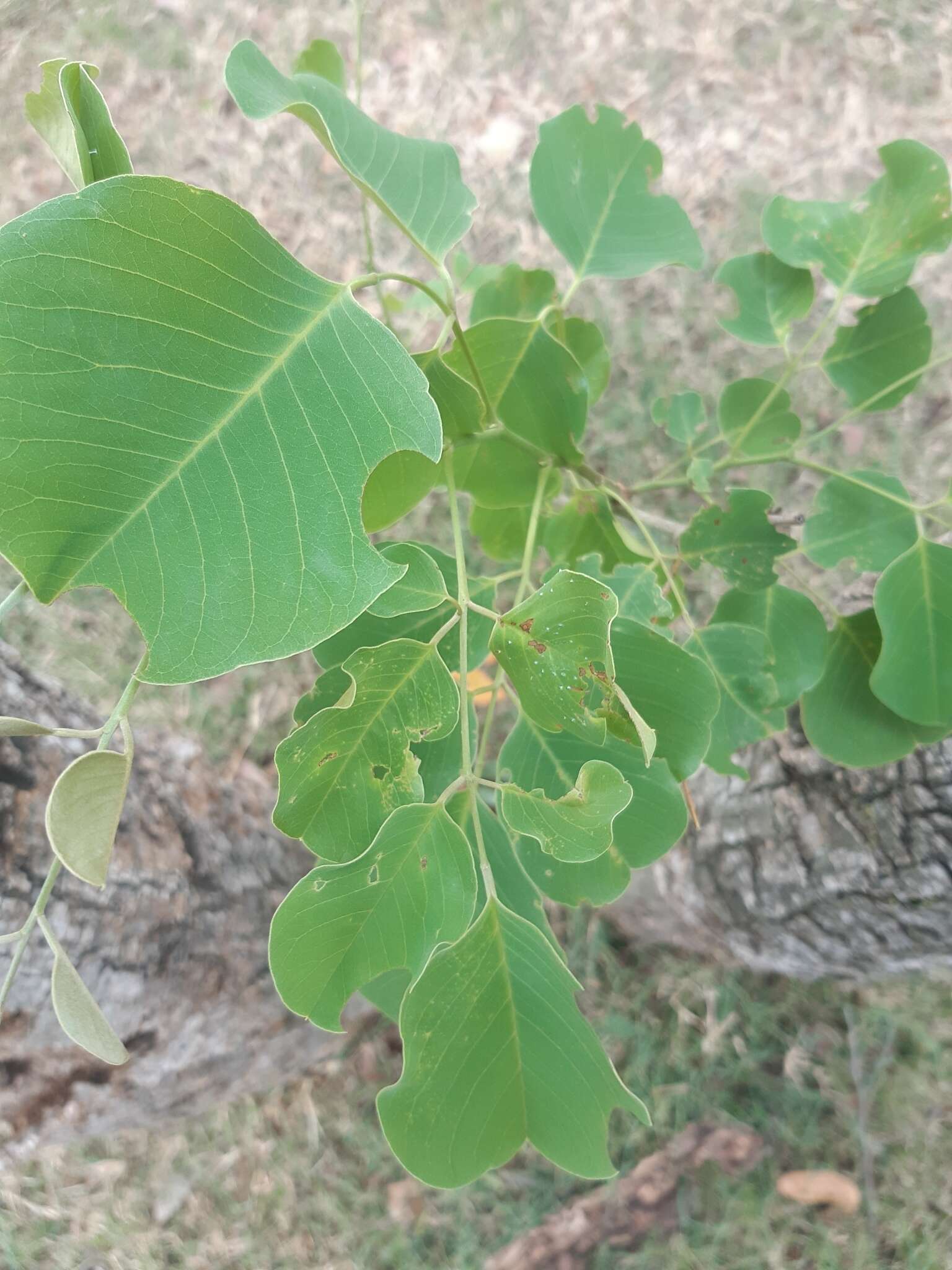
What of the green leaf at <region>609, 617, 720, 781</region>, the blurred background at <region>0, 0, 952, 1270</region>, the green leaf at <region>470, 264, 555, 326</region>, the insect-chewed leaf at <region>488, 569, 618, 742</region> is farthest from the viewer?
the blurred background at <region>0, 0, 952, 1270</region>

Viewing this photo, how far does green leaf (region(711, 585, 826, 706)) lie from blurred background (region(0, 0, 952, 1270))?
3.49 ft

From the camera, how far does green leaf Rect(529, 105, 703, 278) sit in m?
1.11

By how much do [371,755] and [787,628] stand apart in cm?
61

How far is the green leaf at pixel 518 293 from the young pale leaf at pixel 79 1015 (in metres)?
0.92

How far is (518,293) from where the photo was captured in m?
1.20

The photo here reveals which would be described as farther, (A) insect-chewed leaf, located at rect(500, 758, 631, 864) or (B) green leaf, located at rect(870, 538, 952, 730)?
(B) green leaf, located at rect(870, 538, 952, 730)

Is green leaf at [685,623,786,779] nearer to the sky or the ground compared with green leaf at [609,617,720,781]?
nearer to the sky

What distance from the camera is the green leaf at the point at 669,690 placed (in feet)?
2.81

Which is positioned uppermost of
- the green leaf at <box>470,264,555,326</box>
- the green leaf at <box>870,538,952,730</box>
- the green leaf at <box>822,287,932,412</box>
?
the green leaf at <box>822,287,932,412</box>

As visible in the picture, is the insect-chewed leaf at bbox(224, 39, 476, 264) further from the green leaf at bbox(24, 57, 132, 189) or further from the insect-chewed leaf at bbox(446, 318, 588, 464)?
the green leaf at bbox(24, 57, 132, 189)

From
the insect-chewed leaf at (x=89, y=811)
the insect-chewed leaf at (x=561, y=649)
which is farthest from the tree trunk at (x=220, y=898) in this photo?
the insect-chewed leaf at (x=561, y=649)

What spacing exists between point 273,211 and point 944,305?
171 centimetres

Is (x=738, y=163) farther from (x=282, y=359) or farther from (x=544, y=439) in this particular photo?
(x=282, y=359)

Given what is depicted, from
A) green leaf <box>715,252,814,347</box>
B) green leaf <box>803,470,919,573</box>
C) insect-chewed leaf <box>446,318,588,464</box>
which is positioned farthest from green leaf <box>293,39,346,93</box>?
green leaf <box>803,470,919,573</box>
